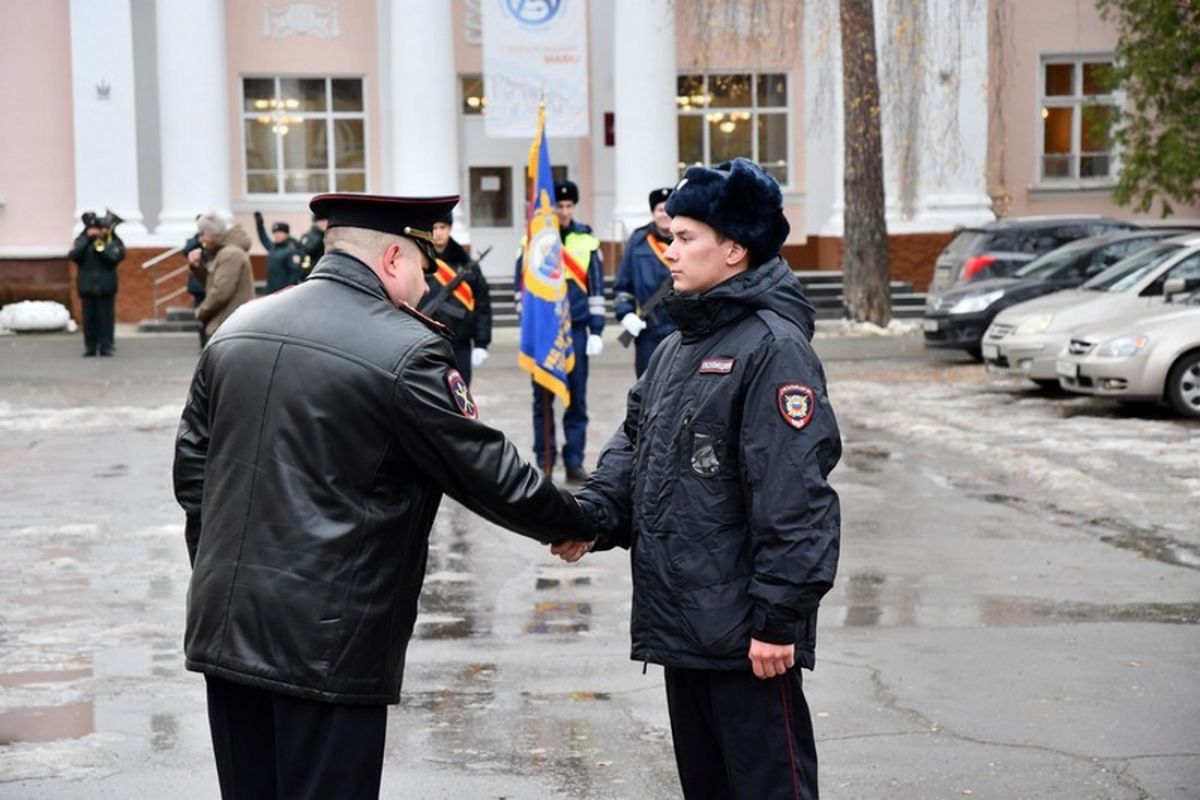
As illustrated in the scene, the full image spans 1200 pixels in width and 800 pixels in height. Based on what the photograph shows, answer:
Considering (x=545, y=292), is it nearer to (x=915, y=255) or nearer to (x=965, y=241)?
(x=965, y=241)

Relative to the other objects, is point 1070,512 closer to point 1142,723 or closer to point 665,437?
point 1142,723

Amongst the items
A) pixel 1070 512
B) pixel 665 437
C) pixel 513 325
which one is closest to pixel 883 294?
pixel 513 325

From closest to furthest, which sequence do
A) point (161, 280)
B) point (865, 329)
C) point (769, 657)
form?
point (769, 657) < point (865, 329) < point (161, 280)

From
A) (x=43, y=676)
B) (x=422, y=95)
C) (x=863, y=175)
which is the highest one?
(x=422, y=95)

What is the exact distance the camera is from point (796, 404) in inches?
170

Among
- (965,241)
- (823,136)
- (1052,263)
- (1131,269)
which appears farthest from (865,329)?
(1131,269)

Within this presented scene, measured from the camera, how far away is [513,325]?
29.0 metres

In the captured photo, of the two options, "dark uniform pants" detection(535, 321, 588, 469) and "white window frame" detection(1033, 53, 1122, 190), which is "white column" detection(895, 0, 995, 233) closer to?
"white window frame" detection(1033, 53, 1122, 190)

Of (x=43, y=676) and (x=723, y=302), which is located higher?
(x=723, y=302)

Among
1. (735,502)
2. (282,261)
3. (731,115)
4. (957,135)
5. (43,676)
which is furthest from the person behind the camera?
(731,115)

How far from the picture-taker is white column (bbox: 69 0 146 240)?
98.0 ft

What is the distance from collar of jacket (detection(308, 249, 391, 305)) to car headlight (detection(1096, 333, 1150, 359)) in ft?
42.5

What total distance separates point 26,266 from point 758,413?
1090 inches

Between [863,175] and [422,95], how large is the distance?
27.1 ft
